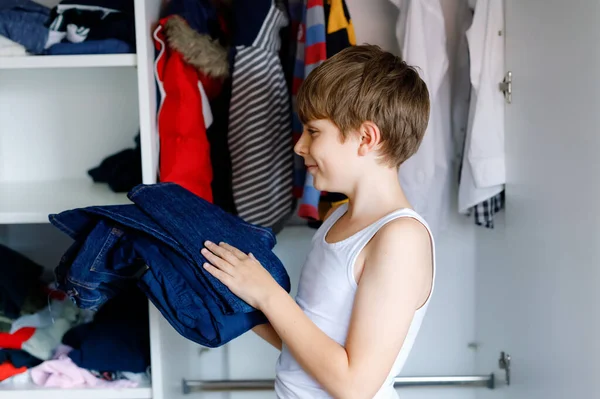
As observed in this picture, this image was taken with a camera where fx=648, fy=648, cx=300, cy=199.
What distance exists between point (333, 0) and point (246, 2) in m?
0.21

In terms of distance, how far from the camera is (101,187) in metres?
1.59

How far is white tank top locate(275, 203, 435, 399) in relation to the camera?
1003 millimetres

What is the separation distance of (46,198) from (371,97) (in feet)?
2.88

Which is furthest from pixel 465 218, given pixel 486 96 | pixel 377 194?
pixel 377 194

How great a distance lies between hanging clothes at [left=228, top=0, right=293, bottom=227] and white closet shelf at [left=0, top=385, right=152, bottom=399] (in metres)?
0.45

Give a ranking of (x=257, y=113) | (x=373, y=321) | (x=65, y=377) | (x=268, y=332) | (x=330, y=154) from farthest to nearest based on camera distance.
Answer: (x=257, y=113) < (x=65, y=377) < (x=268, y=332) < (x=330, y=154) < (x=373, y=321)

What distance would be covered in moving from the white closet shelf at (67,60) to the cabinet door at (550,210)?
845mm

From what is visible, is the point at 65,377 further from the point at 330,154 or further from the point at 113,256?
the point at 330,154

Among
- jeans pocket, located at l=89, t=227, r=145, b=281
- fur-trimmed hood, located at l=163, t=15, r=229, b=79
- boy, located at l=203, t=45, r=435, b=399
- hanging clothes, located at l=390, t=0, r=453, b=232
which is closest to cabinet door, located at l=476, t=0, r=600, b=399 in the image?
hanging clothes, located at l=390, t=0, r=453, b=232

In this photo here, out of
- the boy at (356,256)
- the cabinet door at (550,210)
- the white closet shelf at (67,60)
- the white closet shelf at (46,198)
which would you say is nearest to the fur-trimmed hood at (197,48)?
the white closet shelf at (67,60)

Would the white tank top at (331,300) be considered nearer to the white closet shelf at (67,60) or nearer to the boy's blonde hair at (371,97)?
the boy's blonde hair at (371,97)

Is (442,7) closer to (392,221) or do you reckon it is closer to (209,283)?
(392,221)

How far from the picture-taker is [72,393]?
1.38m

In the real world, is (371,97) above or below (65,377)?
above
